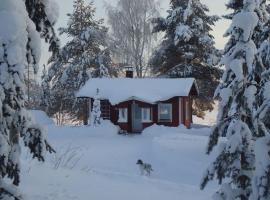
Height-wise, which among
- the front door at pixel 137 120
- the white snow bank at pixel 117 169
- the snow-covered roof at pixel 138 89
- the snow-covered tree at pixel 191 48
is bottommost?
the white snow bank at pixel 117 169

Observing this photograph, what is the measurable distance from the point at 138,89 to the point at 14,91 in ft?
95.5

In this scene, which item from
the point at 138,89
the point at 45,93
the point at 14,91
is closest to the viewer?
the point at 14,91

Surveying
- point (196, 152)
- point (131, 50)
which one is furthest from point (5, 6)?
point (131, 50)

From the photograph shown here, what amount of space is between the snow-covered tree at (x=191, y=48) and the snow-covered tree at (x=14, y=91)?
3285 cm

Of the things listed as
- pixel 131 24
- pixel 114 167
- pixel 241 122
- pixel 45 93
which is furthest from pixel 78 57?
pixel 241 122

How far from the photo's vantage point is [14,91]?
5422 millimetres

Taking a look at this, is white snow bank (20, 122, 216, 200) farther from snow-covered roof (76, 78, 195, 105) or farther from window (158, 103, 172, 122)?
window (158, 103, 172, 122)

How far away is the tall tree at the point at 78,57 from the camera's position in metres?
41.2

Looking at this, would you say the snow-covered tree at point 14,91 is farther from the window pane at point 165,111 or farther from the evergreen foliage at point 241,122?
the window pane at point 165,111

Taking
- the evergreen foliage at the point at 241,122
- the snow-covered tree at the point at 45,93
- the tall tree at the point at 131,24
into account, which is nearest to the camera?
the evergreen foliage at the point at 241,122

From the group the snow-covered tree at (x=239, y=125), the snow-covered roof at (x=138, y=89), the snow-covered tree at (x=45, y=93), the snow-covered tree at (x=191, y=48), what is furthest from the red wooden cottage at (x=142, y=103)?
the snow-covered tree at (x=239, y=125)

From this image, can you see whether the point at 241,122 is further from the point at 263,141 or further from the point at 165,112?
the point at 165,112

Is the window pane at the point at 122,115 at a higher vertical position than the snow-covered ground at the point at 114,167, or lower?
higher

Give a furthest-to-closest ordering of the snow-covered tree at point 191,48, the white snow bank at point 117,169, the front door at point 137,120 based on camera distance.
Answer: the snow-covered tree at point 191,48 → the front door at point 137,120 → the white snow bank at point 117,169
